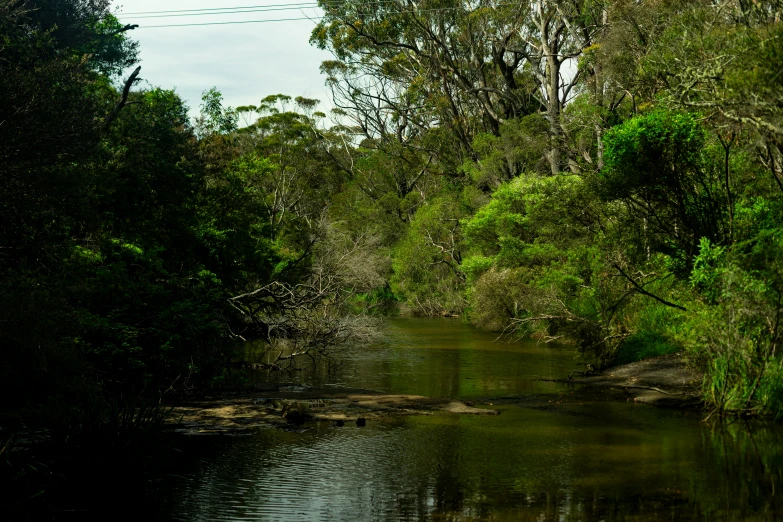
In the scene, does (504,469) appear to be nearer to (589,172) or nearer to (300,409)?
(300,409)

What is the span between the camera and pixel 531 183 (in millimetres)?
30953

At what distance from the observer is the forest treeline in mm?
13297

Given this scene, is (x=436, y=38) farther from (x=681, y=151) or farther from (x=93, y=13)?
(x=681, y=151)

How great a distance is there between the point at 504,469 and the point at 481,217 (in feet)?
79.6

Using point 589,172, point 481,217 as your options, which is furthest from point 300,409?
point 481,217

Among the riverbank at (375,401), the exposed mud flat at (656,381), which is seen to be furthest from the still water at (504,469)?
the exposed mud flat at (656,381)

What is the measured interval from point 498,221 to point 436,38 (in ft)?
36.2

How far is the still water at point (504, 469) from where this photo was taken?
929 cm

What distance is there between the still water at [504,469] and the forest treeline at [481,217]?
5.31 ft

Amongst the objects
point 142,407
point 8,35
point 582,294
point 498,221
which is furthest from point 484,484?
point 498,221

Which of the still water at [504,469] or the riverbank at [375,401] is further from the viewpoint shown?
the riverbank at [375,401]

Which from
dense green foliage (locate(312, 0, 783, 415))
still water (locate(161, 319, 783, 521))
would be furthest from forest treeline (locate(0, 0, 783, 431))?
still water (locate(161, 319, 783, 521))

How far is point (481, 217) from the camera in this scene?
34875 mm

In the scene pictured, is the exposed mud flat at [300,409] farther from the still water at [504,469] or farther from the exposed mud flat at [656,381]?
the exposed mud flat at [656,381]
